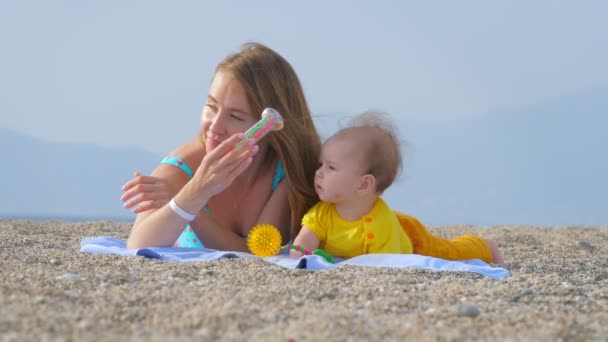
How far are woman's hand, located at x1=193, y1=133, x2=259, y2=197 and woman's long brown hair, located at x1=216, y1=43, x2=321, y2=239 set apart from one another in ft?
1.67

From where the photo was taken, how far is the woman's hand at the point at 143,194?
A: 3.83 meters

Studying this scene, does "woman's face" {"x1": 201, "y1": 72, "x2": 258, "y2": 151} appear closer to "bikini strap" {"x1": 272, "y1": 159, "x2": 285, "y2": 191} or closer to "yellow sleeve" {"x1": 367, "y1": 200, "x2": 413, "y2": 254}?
"bikini strap" {"x1": 272, "y1": 159, "x2": 285, "y2": 191}

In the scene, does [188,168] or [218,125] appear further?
[188,168]

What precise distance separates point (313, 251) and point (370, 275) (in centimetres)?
64

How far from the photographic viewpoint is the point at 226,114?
4008 mm

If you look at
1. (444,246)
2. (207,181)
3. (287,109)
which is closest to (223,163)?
(207,181)

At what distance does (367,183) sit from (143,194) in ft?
3.85

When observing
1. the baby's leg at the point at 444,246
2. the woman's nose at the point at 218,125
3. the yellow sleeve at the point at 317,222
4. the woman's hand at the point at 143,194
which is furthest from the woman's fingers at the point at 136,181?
the baby's leg at the point at 444,246

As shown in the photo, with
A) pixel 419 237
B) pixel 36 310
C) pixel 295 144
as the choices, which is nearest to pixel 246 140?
pixel 295 144

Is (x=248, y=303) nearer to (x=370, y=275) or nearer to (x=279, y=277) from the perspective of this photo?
(x=279, y=277)

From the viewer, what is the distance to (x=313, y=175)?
4.22m

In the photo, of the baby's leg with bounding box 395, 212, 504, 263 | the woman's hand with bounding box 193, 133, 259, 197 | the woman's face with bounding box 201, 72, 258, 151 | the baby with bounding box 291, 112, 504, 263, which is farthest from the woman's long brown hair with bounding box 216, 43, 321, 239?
the baby's leg with bounding box 395, 212, 504, 263

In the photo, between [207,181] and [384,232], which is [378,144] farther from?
[207,181]

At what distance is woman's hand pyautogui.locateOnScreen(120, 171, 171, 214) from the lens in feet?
12.6
